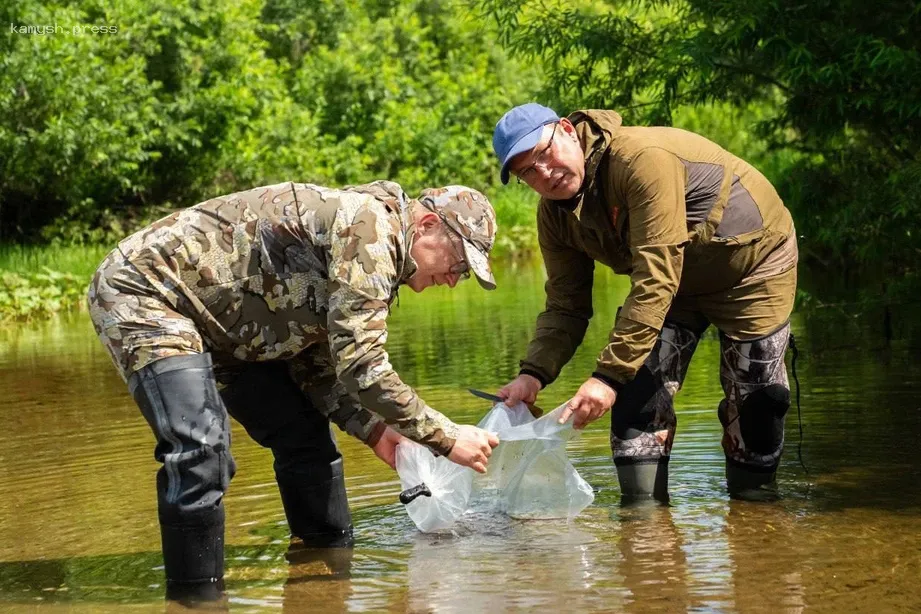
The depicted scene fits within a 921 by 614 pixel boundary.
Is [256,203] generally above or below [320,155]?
below

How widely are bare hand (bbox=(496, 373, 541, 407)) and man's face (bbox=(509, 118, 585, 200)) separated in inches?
35.3

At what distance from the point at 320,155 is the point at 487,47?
32.4ft

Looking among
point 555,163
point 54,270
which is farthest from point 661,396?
point 54,270

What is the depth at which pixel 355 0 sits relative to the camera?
35156 millimetres

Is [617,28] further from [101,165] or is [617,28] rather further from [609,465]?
[101,165]

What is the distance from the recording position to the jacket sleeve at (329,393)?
5.00m

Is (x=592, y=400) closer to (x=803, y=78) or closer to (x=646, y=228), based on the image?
(x=646, y=228)

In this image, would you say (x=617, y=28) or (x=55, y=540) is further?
(x=617, y=28)

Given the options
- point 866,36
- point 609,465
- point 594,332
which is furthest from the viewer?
point 594,332

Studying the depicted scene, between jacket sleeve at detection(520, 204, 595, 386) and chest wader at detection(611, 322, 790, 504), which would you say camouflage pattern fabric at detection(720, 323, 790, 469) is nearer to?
chest wader at detection(611, 322, 790, 504)

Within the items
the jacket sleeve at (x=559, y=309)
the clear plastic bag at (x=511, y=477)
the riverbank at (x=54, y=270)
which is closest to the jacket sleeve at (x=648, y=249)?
the clear plastic bag at (x=511, y=477)

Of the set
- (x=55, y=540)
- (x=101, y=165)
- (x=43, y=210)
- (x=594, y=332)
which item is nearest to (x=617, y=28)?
(x=594, y=332)

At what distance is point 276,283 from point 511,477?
1626mm

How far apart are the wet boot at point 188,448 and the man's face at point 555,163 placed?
1406 millimetres
